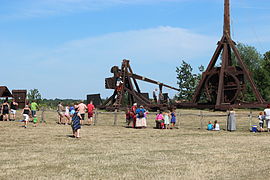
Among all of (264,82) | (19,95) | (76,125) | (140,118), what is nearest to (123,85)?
(19,95)

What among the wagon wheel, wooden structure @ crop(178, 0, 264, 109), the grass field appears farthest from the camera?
the wagon wheel

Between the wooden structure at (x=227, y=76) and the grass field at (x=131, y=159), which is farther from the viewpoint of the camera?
the wooden structure at (x=227, y=76)

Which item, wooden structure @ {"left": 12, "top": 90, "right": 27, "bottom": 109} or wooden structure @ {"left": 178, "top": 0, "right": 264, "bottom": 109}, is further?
wooden structure @ {"left": 12, "top": 90, "right": 27, "bottom": 109}

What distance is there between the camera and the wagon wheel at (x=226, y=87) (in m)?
29.0

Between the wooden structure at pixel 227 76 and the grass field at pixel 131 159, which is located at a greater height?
the wooden structure at pixel 227 76

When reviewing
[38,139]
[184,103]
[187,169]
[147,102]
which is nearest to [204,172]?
[187,169]

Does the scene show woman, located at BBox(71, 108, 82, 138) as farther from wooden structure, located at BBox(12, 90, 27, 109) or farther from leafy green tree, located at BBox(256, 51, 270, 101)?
leafy green tree, located at BBox(256, 51, 270, 101)

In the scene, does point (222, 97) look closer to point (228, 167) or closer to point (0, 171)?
point (228, 167)

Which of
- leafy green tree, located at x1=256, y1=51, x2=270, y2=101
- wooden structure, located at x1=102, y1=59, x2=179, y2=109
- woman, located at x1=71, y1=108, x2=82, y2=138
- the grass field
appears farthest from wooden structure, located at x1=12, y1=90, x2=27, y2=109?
leafy green tree, located at x1=256, y1=51, x2=270, y2=101

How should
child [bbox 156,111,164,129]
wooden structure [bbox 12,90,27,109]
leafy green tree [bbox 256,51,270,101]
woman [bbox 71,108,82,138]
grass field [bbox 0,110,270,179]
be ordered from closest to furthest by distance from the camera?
1. grass field [bbox 0,110,270,179]
2. woman [bbox 71,108,82,138]
3. child [bbox 156,111,164,129]
4. wooden structure [bbox 12,90,27,109]
5. leafy green tree [bbox 256,51,270,101]

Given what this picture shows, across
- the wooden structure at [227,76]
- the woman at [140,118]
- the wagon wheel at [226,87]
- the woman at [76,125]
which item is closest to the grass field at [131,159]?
the woman at [76,125]

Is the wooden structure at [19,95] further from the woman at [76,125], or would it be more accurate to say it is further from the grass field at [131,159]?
the grass field at [131,159]

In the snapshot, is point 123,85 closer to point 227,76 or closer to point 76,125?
point 227,76

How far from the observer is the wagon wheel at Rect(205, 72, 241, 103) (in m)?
29.0
